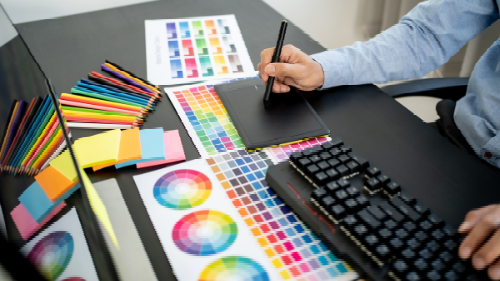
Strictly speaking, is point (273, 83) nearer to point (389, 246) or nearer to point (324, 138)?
point (324, 138)

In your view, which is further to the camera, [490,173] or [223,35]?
[223,35]

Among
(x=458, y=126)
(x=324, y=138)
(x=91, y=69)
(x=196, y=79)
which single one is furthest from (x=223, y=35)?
(x=458, y=126)

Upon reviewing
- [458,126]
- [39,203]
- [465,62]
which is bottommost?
[465,62]

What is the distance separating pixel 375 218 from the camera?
52 centimetres

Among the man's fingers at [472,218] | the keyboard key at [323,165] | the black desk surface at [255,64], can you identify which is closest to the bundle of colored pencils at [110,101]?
the black desk surface at [255,64]

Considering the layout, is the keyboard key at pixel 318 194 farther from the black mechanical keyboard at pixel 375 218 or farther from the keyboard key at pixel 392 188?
the keyboard key at pixel 392 188

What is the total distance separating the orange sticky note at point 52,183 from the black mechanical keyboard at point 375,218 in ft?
1.02

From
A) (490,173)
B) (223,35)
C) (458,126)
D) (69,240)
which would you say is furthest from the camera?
(223,35)

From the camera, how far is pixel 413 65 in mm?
987

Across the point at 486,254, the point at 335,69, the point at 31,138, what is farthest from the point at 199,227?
the point at 335,69

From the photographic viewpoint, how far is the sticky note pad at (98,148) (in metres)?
0.62

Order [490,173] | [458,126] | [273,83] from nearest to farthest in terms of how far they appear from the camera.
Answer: [490,173], [273,83], [458,126]

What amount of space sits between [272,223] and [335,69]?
0.46 meters

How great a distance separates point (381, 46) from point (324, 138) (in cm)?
38
